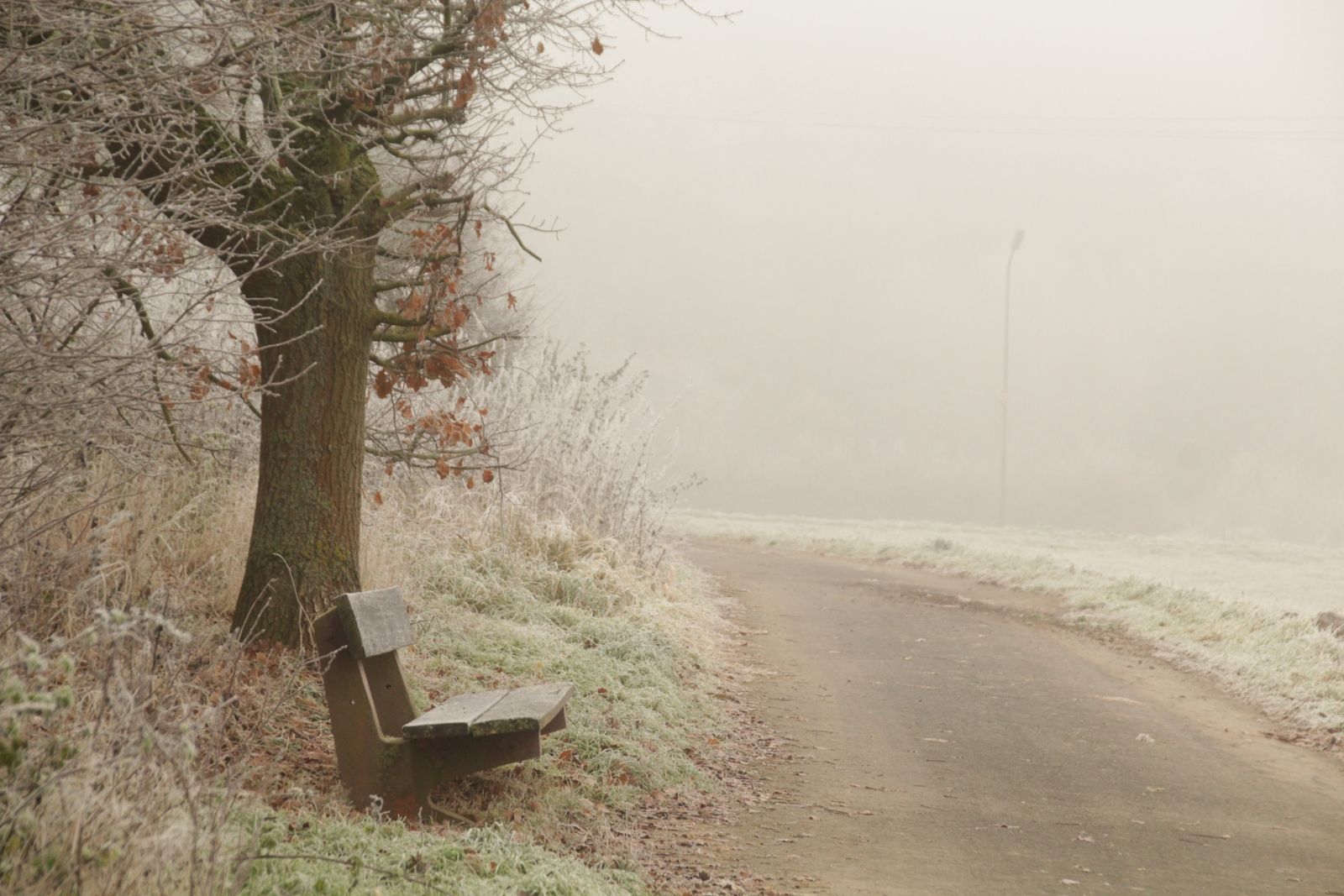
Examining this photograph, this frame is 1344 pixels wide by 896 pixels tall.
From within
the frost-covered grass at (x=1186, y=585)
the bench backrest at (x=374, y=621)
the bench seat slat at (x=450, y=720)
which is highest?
the bench backrest at (x=374, y=621)

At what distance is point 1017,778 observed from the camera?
6738 millimetres

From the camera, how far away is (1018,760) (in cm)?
713

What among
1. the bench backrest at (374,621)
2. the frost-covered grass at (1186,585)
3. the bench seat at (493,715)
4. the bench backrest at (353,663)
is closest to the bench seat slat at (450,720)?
the bench seat at (493,715)

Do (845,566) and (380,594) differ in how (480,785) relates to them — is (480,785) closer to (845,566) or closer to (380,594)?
(380,594)

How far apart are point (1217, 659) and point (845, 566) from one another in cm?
910

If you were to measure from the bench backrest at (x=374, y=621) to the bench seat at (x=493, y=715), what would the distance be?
1.22ft

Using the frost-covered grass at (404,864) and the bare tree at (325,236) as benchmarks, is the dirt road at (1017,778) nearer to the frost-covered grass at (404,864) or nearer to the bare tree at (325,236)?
the frost-covered grass at (404,864)

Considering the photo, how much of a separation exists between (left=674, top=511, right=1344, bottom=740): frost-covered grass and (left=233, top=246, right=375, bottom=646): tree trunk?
284 inches

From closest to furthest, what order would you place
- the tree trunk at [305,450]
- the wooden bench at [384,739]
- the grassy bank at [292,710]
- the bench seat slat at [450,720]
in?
the grassy bank at [292,710]
the bench seat slat at [450,720]
the wooden bench at [384,739]
the tree trunk at [305,450]

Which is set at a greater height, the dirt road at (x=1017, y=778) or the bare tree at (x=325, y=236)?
the bare tree at (x=325, y=236)

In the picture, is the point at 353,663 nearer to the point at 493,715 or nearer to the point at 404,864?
the point at 493,715

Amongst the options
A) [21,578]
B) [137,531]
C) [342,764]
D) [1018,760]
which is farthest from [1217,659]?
[21,578]

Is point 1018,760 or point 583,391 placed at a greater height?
point 583,391

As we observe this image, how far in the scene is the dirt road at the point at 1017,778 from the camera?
523 centimetres
